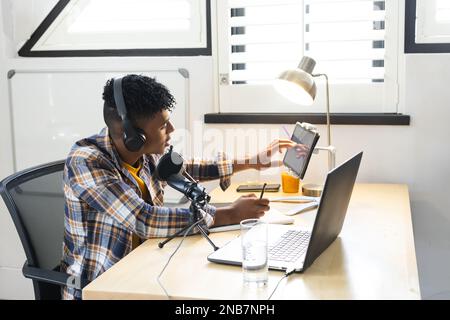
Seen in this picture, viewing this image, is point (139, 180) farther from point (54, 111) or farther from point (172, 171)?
point (54, 111)

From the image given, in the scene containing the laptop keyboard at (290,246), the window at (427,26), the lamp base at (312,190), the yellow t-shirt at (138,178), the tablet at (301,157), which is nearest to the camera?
the laptop keyboard at (290,246)

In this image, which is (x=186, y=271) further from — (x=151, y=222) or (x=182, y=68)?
(x=182, y=68)

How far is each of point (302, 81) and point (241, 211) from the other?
1.94ft

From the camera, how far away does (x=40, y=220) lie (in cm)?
171

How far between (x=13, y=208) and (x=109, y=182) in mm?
318

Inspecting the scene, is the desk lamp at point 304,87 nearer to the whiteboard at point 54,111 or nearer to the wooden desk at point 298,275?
the wooden desk at point 298,275

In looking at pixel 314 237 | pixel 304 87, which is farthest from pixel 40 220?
pixel 304 87

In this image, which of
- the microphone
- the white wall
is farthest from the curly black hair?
the white wall

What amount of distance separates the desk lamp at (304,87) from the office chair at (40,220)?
2.78 feet

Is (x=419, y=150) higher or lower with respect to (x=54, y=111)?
lower

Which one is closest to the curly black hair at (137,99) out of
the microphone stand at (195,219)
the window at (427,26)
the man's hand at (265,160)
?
the microphone stand at (195,219)

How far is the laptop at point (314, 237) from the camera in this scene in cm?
127

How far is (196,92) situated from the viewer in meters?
2.48

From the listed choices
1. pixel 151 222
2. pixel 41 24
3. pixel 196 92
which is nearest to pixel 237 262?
pixel 151 222
